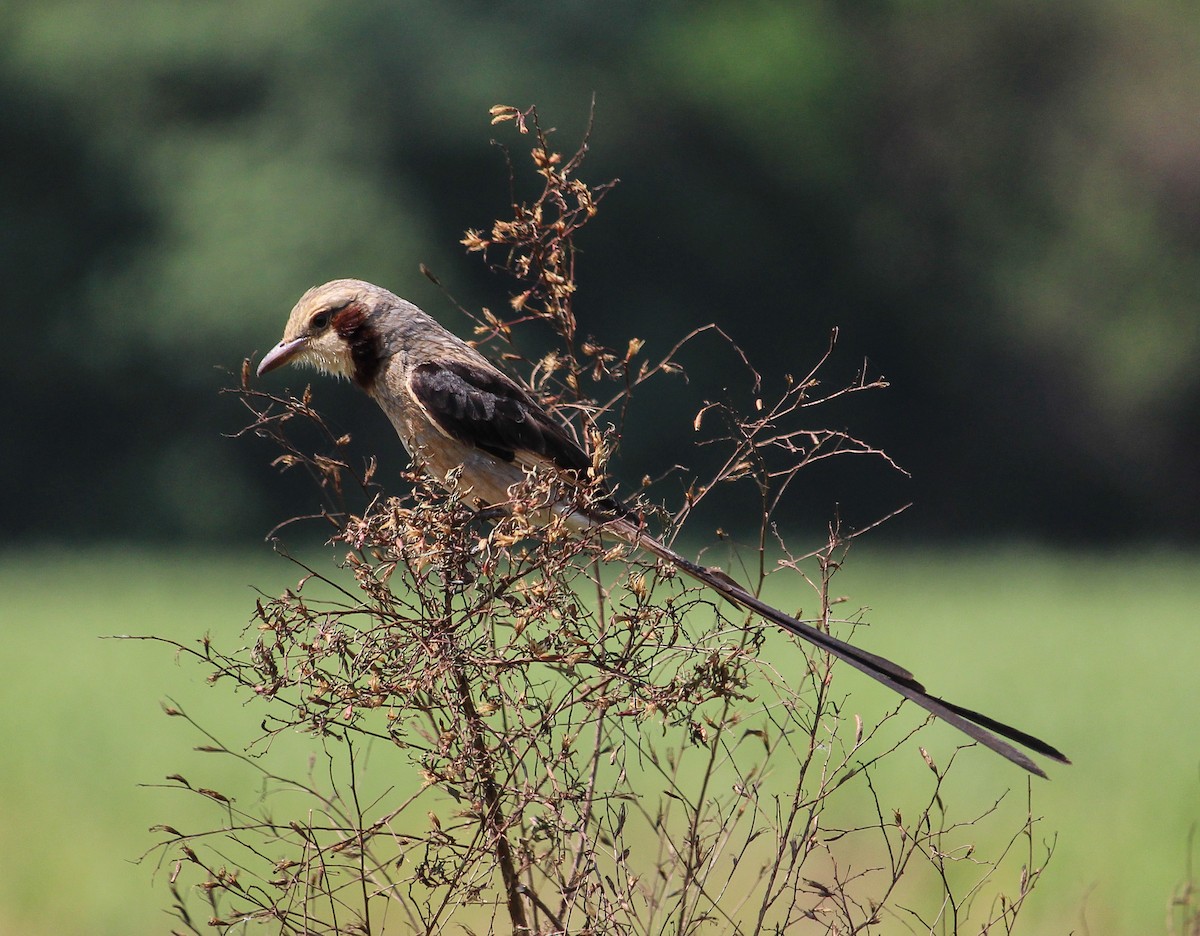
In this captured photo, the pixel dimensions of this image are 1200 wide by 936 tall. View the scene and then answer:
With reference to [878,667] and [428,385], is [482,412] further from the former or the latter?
[878,667]

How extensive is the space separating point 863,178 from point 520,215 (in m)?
25.9

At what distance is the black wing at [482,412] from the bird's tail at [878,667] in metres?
1.03

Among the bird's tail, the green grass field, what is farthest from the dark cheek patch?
the green grass field

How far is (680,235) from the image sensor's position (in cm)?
2645

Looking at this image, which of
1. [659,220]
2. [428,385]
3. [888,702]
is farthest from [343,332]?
[659,220]

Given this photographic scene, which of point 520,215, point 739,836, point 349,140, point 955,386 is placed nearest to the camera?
point 520,215

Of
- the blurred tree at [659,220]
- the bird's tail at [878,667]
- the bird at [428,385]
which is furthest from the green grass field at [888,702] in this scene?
the blurred tree at [659,220]

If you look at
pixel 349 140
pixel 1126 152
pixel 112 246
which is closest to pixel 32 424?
pixel 112 246

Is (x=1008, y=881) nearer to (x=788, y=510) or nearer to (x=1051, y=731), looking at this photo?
(x=1051, y=731)

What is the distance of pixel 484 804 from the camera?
2.90 metres

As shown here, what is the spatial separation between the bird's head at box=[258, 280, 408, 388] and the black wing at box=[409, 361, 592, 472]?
17 centimetres

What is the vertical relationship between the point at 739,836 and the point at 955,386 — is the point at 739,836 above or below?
below

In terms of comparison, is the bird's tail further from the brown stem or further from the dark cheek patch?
the dark cheek patch

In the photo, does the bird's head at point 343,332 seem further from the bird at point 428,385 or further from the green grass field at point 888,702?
the green grass field at point 888,702
